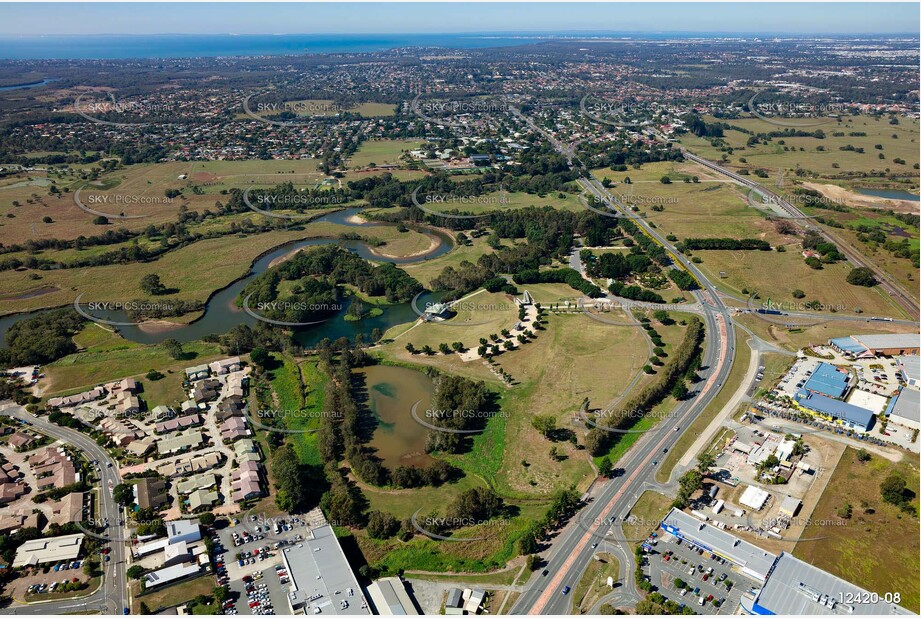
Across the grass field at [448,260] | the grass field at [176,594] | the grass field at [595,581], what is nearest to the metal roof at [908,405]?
the grass field at [595,581]

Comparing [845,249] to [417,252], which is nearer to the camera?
[845,249]

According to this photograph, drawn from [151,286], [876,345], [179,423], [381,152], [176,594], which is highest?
[381,152]

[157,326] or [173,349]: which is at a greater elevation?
[173,349]

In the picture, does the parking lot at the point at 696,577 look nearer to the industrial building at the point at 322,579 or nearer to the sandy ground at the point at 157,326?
the industrial building at the point at 322,579

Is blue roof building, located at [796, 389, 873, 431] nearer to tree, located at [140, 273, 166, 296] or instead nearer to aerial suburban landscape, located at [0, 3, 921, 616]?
aerial suburban landscape, located at [0, 3, 921, 616]

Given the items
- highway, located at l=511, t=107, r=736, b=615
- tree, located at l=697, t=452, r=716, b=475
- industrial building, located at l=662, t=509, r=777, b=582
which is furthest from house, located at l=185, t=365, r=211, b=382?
tree, located at l=697, t=452, r=716, b=475

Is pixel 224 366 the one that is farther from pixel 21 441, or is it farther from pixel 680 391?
pixel 680 391

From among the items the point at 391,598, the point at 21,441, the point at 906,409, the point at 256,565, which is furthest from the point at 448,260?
the point at 391,598

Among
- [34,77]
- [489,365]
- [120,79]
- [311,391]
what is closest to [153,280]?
[311,391]
